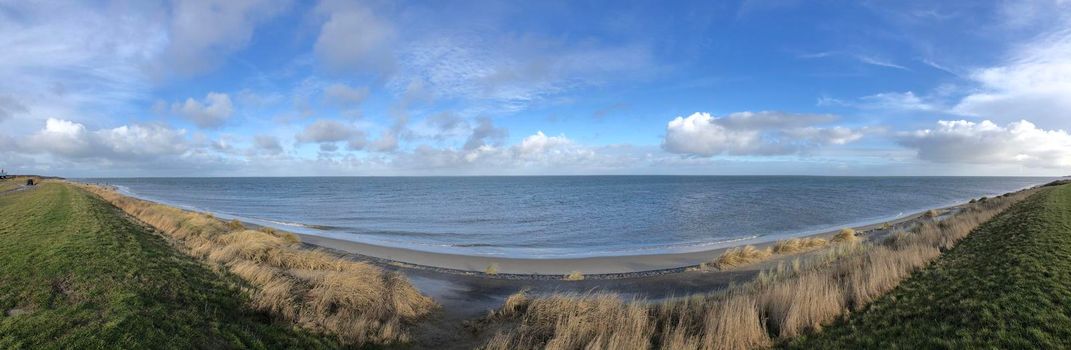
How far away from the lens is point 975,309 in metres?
8.59

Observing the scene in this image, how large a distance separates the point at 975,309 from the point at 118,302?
15.7 metres

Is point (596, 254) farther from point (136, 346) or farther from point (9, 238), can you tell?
point (9, 238)

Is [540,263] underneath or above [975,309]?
underneath

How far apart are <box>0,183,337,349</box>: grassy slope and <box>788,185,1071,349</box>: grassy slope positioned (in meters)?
10.00

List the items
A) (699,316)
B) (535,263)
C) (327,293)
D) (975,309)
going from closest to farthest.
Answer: (975,309), (699,316), (327,293), (535,263)

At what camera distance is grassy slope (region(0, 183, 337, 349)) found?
23.6ft

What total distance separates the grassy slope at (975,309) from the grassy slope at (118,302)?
9997 mm

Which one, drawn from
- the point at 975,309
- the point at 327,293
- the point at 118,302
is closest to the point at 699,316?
the point at 975,309

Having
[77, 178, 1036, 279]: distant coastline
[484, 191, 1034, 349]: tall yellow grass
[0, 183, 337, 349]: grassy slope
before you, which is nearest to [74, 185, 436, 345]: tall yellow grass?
[0, 183, 337, 349]: grassy slope

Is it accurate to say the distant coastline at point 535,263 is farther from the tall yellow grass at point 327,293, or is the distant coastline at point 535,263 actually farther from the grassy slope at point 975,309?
the grassy slope at point 975,309

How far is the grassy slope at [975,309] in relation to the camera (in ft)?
24.1

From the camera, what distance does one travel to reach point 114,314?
314 inches

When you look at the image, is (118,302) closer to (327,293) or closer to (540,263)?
(327,293)

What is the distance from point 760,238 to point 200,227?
104 ft
